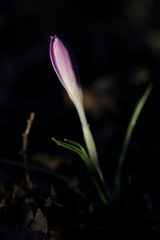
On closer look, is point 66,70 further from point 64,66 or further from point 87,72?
point 87,72

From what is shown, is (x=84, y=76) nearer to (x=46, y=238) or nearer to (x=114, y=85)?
(x=114, y=85)

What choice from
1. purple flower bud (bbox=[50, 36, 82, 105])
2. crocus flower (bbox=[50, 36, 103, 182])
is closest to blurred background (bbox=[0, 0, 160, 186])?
crocus flower (bbox=[50, 36, 103, 182])

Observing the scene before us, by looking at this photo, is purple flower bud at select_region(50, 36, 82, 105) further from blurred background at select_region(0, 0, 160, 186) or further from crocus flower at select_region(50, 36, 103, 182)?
blurred background at select_region(0, 0, 160, 186)

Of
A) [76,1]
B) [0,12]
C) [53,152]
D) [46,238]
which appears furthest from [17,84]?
[46,238]

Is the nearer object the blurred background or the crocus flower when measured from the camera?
the crocus flower

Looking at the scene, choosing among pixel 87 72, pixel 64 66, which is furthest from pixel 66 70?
pixel 87 72

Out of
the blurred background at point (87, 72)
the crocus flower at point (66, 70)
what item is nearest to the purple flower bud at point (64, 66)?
the crocus flower at point (66, 70)
